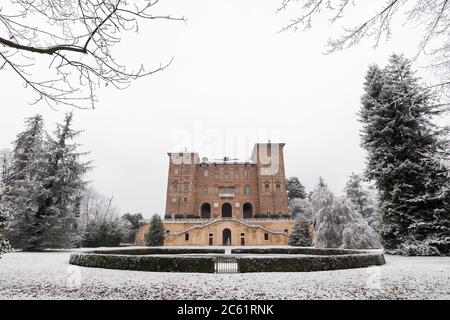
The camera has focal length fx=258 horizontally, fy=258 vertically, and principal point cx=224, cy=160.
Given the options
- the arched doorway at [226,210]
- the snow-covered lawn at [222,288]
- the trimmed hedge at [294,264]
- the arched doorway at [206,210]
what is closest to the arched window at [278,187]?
the arched doorway at [226,210]

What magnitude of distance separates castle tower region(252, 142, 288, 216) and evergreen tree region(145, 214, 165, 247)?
19916mm

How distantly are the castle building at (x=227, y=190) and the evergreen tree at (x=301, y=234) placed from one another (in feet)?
28.3

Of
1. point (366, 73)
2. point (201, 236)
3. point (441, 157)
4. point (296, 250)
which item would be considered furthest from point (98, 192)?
point (441, 157)

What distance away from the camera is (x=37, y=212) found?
21.2 m

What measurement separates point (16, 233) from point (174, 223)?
835 inches

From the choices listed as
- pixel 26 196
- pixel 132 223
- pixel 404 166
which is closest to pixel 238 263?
pixel 404 166

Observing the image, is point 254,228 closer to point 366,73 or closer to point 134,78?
point 366,73

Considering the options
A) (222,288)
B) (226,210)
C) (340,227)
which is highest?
(226,210)

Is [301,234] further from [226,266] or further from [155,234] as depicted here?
[226,266]

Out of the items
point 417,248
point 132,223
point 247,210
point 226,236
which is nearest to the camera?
point 417,248

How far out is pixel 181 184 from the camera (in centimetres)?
4506

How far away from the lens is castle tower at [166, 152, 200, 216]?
144 feet

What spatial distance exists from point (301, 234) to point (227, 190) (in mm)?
19216

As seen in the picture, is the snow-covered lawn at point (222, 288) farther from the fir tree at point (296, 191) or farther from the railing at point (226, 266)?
the fir tree at point (296, 191)
